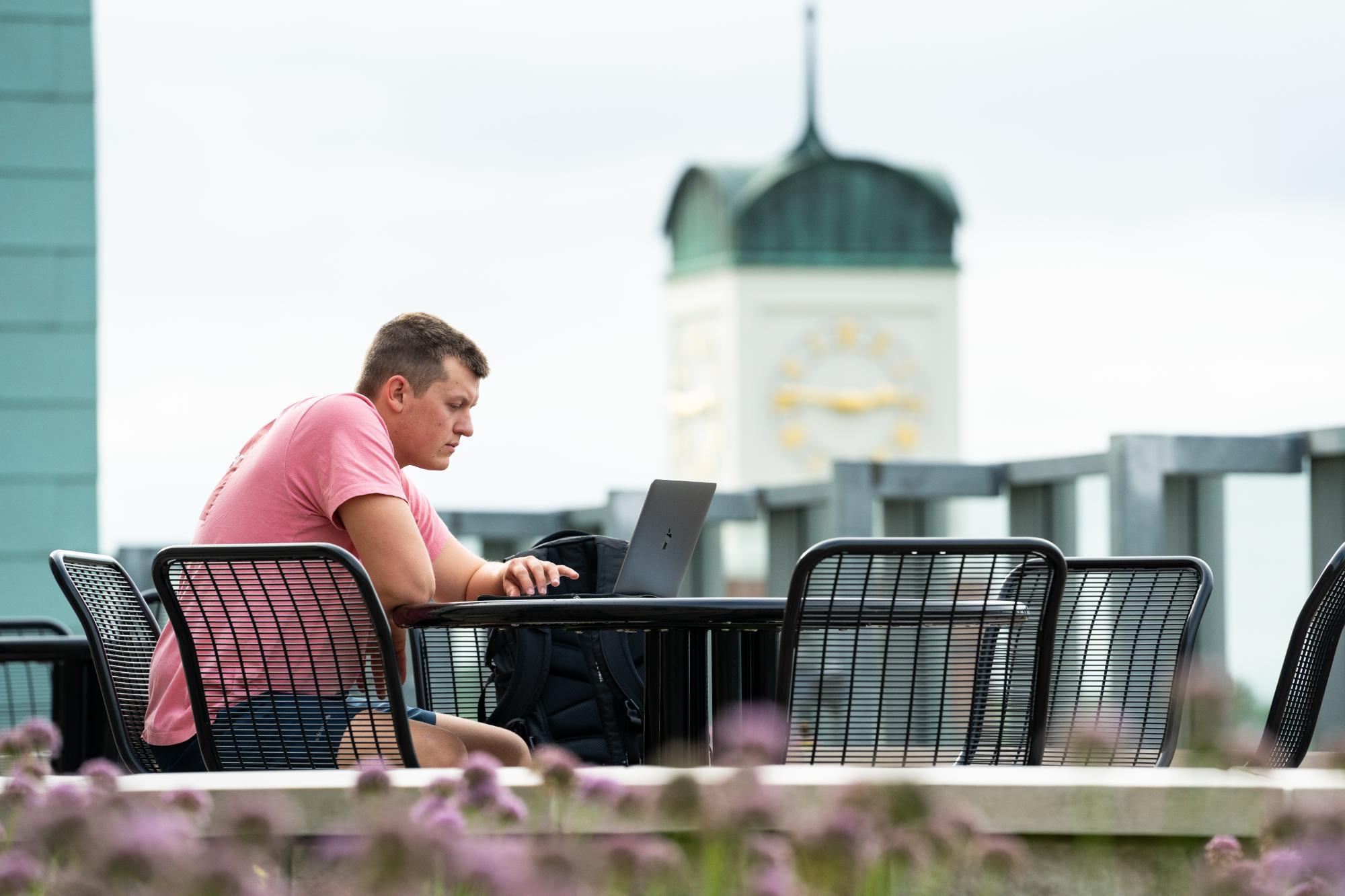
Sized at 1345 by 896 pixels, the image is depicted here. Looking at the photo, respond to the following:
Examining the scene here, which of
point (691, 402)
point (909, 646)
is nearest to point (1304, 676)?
point (909, 646)

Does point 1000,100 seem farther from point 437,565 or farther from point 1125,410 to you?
point 437,565

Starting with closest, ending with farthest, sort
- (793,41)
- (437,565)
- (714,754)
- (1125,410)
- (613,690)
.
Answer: (714,754) < (613,690) < (437,565) < (1125,410) < (793,41)

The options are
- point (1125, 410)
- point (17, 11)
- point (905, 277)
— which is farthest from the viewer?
point (905, 277)

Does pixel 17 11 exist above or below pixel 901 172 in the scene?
below

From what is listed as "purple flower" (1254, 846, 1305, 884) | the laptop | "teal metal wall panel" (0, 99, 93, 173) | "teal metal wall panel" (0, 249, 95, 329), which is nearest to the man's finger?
the laptop

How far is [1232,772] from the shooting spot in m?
1.97

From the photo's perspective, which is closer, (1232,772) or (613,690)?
(1232,772)

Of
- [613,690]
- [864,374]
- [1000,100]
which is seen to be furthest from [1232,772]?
[864,374]

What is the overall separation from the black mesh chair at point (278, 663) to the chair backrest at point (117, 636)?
174 mm

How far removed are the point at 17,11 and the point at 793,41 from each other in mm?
38191

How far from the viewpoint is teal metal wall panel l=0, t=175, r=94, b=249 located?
6.34m

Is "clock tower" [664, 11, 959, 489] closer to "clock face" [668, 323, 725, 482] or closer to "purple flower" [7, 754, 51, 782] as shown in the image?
"clock face" [668, 323, 725, 482]

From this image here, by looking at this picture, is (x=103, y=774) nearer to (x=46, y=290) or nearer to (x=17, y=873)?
(x=17, y=873)

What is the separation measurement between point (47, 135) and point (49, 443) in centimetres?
96
